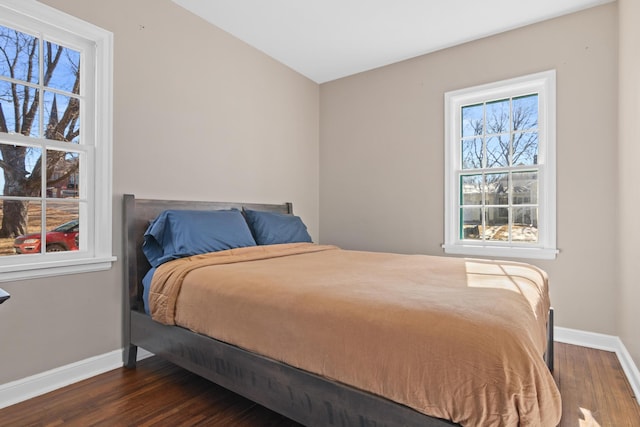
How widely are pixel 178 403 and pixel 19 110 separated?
1.91 m

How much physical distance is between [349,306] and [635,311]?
6.51 ft

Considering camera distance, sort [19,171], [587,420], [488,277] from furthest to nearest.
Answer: [19,171], [488,277], [587,420]

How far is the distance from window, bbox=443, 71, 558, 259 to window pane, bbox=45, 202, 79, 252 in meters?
3.09

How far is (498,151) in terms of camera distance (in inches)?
133

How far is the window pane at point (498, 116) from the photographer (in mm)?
3324

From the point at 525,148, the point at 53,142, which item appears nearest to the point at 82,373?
the point at 53,142

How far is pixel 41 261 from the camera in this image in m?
2.12

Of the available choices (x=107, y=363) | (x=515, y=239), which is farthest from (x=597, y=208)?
(x=107, y=363)

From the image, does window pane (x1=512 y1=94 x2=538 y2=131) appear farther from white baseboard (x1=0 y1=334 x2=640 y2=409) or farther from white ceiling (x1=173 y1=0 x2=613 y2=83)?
white baseboard (x1=0 y1=334 x2=640 y2=409)

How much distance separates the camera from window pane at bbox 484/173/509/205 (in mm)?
3311

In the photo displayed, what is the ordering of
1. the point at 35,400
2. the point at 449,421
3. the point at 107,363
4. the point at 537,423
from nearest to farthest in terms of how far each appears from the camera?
1. the point at 537,423
2. the point at 449,421
3. the point at 35,400
4. the point at 107,363

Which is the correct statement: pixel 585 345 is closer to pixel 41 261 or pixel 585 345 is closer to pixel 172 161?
pixel 172 161

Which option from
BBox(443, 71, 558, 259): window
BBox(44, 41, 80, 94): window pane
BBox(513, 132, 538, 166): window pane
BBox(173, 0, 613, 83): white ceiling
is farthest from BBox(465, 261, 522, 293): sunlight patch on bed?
BBox(44, 41, 80, 94): window pane

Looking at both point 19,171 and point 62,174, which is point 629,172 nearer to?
point 62,174
